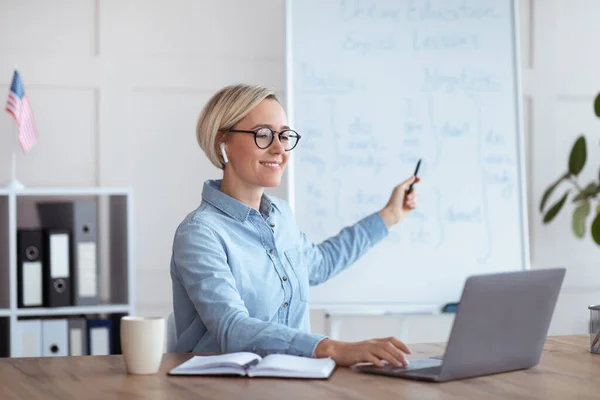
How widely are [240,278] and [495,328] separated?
0.75 metres

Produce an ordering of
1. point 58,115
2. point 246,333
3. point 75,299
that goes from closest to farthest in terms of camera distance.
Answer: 1. point 246,333
2. point 75,299
3. point 58,115

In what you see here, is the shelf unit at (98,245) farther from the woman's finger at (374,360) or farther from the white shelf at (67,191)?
the woman's finger at (374,360)

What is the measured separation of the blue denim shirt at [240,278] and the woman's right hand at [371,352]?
6 centimetres

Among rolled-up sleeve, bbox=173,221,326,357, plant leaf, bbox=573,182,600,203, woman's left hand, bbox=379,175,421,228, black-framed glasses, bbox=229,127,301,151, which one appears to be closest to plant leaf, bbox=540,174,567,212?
plant leaf, bbox=573,182,600,203

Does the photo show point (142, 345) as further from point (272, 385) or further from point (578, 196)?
point (578, 196)

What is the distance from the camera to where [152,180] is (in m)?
3.54

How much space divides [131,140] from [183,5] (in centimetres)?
60

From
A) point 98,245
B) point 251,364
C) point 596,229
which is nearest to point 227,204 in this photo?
point 251,364

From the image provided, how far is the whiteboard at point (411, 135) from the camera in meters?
3.20

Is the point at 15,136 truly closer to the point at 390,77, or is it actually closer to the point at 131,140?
the point at 131,140

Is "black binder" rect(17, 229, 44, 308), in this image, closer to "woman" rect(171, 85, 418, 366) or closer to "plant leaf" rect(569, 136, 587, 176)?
"woman" rect(171, 85, 418, 366)

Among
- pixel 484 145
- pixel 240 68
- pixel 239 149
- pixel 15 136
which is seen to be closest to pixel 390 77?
pixel 484 145

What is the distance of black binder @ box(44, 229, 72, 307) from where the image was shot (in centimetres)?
317

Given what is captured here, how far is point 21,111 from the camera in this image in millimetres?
3230
